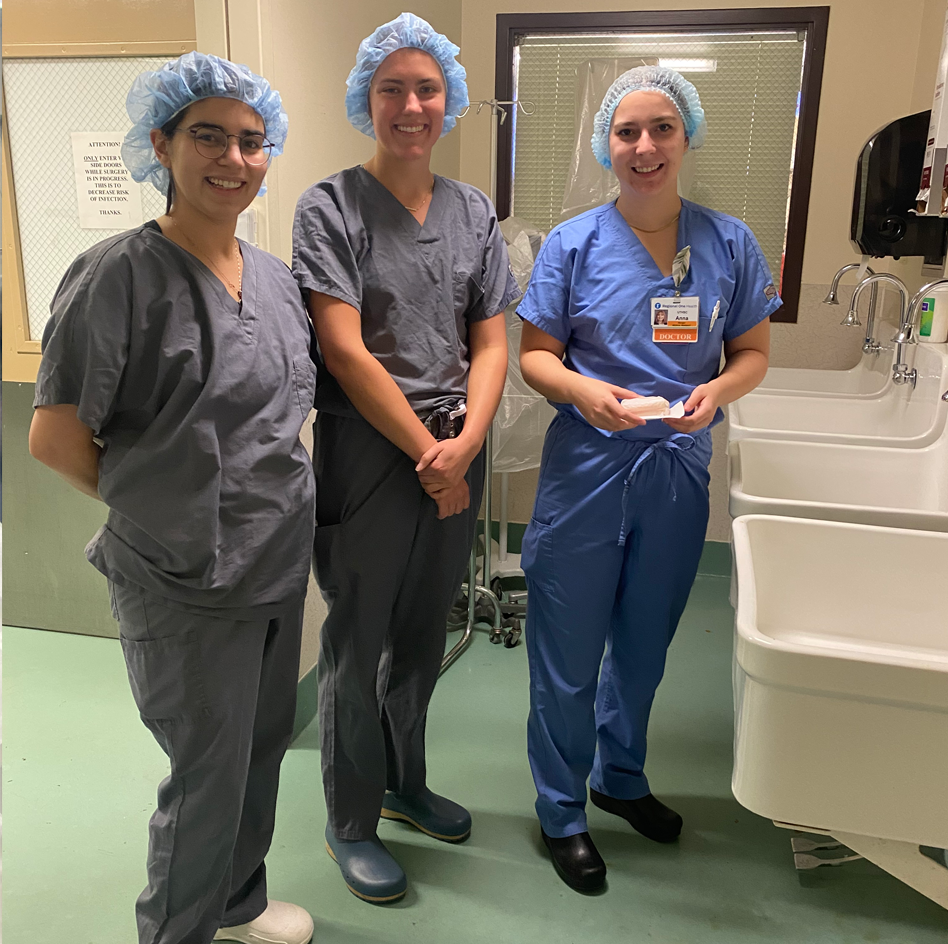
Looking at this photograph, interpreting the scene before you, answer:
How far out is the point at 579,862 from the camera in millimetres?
1743

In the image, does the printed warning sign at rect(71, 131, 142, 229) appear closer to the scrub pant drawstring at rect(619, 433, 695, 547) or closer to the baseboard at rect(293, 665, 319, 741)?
the baseboard at rect(293, 665, 319, 741)

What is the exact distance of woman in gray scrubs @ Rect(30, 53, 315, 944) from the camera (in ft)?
3.77

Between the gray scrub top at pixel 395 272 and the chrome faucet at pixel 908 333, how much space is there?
3.02 ft

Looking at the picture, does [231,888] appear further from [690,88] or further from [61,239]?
[61,239]

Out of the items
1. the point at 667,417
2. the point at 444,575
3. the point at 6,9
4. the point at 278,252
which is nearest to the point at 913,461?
the point at 667,417

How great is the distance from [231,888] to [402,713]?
0.47 meters

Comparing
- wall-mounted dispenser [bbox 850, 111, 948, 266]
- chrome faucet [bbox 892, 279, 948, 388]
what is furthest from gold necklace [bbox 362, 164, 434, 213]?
wall-mounted dispenser [bbox 850, 111, 948, 266]

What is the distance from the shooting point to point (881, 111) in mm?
3053

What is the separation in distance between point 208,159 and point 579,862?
146 centimetres

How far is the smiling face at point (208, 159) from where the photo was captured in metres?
1.21

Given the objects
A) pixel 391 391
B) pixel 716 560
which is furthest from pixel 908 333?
pixel 716 560

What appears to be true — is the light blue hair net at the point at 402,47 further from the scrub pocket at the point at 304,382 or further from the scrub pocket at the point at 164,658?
the scrub pocket at the point at 164,658

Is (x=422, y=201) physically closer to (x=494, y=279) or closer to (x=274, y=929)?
(x=494, y=279)

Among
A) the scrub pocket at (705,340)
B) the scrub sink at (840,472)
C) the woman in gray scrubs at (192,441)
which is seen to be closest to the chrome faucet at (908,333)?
the scrub sink at (840,472)
